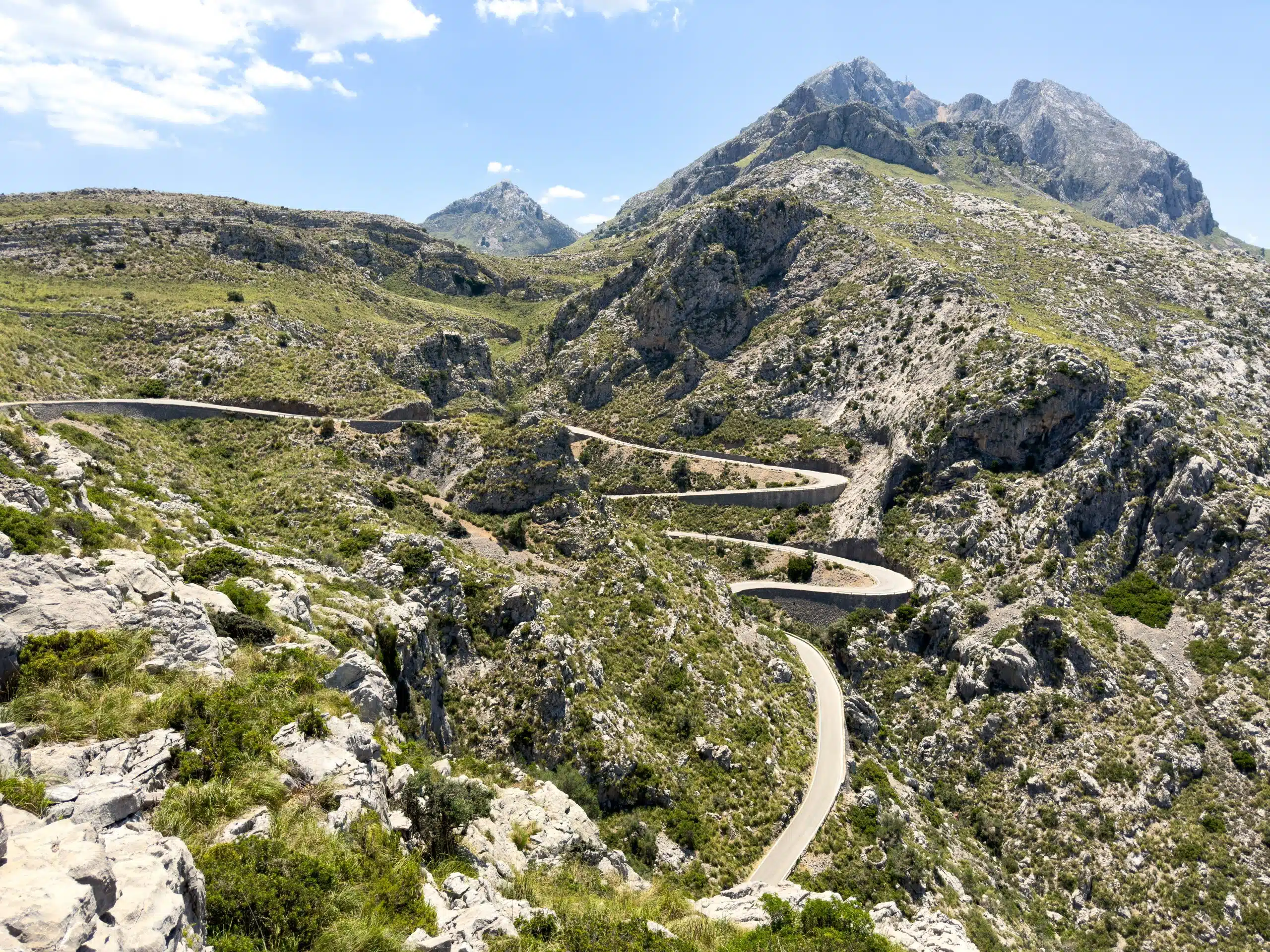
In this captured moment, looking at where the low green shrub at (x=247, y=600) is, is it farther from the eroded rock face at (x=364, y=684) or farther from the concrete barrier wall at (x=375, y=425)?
the concrete barrier wall at (x=375, y=425)

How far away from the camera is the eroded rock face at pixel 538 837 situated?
52.1 ft

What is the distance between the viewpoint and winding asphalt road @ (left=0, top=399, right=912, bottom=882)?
30312 mm

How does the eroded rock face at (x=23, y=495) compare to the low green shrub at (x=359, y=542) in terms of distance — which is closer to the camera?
the eroded rock face at (x=23, y=495)

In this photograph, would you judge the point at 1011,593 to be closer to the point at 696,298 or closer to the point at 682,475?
the point at 682,475

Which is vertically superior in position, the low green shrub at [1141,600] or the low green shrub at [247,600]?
the low green shrub at [247,600]

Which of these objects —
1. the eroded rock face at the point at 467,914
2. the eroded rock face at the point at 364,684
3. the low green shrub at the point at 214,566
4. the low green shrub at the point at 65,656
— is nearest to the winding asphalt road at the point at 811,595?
the eroded rock face at the point at 467,914

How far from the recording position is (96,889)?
6.52m

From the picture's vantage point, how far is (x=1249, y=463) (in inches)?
2462

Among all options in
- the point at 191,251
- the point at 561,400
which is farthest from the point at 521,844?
the point at 191,251

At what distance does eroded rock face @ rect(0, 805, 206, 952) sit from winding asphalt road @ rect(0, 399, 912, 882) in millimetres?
25415

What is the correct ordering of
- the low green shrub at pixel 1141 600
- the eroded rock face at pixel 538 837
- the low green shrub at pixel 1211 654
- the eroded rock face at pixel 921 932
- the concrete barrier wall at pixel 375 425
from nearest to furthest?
the eroded rock face at pixel 538 837 < the eroded rock face at pixel 921 932 < the low green shrub at pixel 1211 654 < the low green shrub at pixel 1141 600 < the concrete barrier wall at pixel 375 425

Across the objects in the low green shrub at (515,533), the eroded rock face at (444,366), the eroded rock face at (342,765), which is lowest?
the low green shrub at (515,533)

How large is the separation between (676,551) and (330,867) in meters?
41.2

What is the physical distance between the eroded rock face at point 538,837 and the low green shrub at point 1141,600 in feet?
170
